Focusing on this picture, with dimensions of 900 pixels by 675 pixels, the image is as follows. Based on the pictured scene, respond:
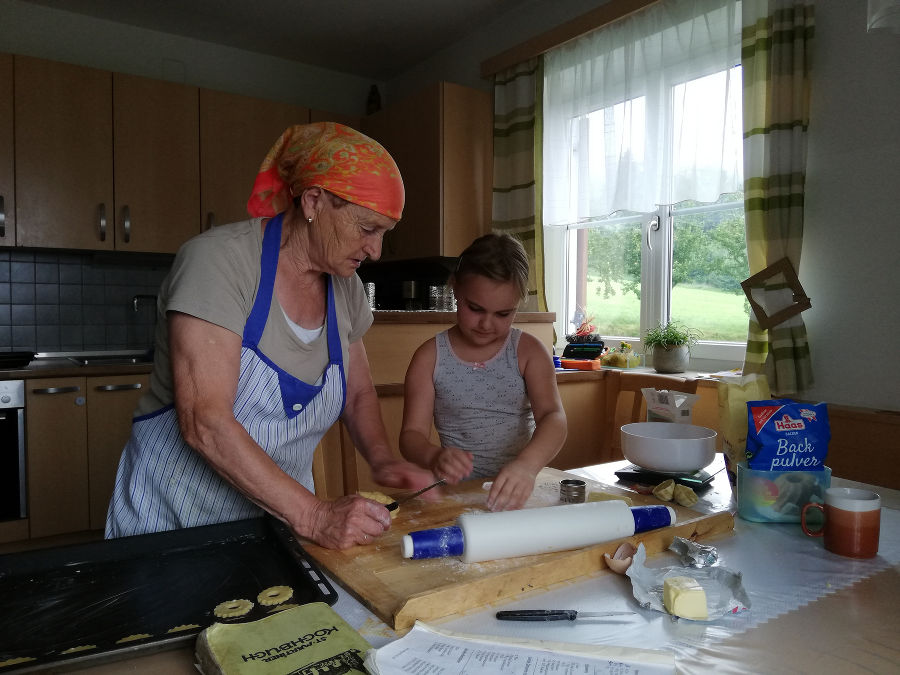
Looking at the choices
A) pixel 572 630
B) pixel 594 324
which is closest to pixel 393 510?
pixel 572 630

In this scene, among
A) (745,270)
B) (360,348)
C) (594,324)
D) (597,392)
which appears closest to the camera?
(360,348)

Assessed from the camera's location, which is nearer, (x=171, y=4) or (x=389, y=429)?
Result: (x=389, y=429)

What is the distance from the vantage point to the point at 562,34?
2957 mm

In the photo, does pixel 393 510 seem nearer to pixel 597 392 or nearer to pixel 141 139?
pixel 597 392

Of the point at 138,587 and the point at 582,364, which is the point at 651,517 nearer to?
the point at 138,587

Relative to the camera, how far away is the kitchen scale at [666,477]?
1.21 metres

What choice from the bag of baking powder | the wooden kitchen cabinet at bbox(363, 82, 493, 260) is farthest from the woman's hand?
the wooden kitchen cabinet at bbox(363, 82, 493, 260)

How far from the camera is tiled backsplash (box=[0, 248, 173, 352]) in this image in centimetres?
326

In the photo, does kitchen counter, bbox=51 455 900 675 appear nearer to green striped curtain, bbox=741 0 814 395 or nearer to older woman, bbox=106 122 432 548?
older woman, bbox=106 122 432 548

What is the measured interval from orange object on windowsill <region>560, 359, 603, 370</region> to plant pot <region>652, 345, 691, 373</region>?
0.93 feet

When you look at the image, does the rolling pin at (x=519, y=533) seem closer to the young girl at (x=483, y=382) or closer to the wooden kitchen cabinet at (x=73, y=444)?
the young girl at (x=483, y=382)

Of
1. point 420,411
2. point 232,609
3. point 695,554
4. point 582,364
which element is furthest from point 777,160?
point 232,609

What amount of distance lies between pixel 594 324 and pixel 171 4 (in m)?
2.79

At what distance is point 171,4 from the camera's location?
3314 mm
